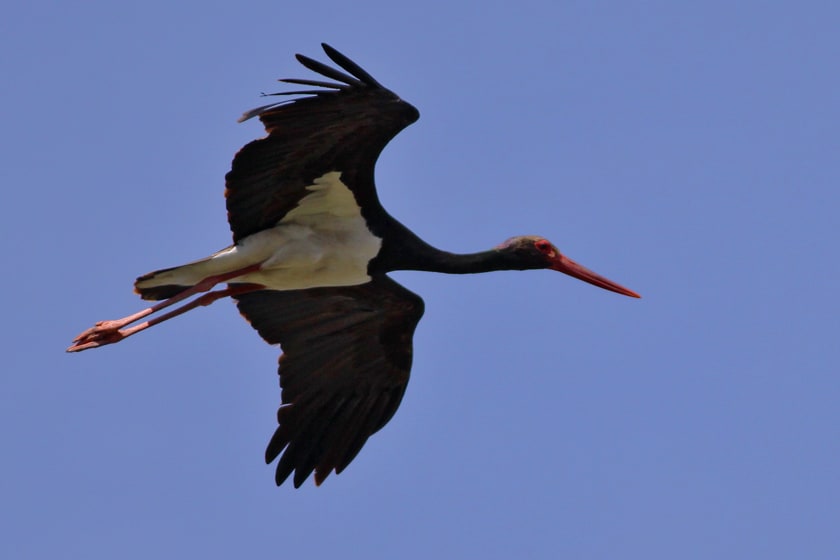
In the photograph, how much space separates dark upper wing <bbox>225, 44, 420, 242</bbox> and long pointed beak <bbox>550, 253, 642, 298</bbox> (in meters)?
2.28

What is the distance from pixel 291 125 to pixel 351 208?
134cm

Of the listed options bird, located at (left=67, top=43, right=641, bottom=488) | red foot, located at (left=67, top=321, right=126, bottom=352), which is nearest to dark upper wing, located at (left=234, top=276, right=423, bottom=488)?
bird, located at (left=67, top=43, right=641, bottom=488)

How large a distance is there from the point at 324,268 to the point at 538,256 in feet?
7.16

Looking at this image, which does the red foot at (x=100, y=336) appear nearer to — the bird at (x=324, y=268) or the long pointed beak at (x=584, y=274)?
the bird at (x=324, y=268)

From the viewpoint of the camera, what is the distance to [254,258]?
1599 cm

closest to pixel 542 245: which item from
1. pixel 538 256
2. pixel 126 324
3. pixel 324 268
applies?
pixel 538 256

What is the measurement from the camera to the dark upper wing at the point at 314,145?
1462 centimetres

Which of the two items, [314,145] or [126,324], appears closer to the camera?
[314,145]

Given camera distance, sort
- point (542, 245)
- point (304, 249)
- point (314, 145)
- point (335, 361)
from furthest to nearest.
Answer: point (542, 245)
point (335, 361)
point (304, 249)
point (314, 145)

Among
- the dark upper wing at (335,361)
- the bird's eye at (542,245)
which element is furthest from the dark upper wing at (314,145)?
the bird's eye at (542,245)

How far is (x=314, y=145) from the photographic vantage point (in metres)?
15.2

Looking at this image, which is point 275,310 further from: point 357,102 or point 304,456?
point 357,102

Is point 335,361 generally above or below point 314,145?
below

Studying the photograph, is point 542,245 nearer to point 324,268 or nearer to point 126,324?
point 324,268
